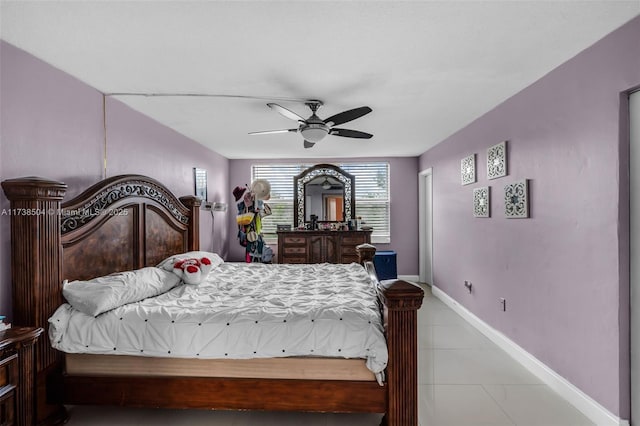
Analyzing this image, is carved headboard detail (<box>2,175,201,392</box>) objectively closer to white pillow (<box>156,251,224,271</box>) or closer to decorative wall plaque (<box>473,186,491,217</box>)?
white pillow (<box>156,251,224,271</box>)

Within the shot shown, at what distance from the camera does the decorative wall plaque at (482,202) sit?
3684 millimetres

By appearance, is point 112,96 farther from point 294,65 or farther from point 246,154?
point 246,154

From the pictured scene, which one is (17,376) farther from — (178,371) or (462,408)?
(462,408)

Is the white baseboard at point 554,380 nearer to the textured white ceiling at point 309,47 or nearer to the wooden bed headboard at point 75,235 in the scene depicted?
the textured white ceiling at point 309,47

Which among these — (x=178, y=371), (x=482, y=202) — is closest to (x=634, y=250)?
(x=482, y=202)

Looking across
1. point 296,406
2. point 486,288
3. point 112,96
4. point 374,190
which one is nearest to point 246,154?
point 374,190

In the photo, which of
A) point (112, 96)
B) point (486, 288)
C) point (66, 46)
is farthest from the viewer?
point (486, 288)

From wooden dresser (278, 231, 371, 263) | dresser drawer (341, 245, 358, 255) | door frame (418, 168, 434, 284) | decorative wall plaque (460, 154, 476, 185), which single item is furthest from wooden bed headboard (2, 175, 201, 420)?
door frame (418, 168, 434, 284)

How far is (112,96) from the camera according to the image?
301 centimetres

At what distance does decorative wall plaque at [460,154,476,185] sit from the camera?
4.05 metres

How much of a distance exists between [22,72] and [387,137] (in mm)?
3733

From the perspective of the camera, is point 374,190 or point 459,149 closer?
point 459,149

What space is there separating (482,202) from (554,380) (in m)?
1.80

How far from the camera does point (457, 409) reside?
2.32m
